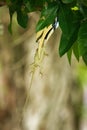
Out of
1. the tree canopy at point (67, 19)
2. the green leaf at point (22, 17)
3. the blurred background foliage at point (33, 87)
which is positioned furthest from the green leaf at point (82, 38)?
the blurred background foliage at point (33, 87)

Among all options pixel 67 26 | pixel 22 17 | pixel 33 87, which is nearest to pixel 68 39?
pixel 67 26

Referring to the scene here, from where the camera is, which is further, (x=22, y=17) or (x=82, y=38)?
(x=22, y=17)

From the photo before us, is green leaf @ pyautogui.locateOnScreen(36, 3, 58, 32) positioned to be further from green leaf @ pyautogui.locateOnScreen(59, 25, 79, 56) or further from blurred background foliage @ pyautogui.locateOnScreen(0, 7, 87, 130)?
blurred background foliage @ pyautogui.locateOnScreen(0, 7, 87, 130)

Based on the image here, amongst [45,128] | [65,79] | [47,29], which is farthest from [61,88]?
[47,29]

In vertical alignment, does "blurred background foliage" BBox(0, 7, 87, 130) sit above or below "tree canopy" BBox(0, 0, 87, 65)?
below

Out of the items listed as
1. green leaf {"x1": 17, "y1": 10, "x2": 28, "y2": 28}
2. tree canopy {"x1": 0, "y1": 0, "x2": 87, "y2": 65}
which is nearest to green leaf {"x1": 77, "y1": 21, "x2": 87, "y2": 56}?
tree canopy {"x1": 0, "y1": 0, "x2": 87, "y2": 65}

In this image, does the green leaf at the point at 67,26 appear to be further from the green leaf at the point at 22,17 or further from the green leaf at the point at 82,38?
the green leaf at the point at 22,17

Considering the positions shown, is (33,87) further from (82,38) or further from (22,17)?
(82,38)

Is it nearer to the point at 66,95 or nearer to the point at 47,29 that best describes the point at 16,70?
the point at 66,95

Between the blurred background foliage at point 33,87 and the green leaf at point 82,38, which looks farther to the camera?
the blurred background foliage at point 33,87
